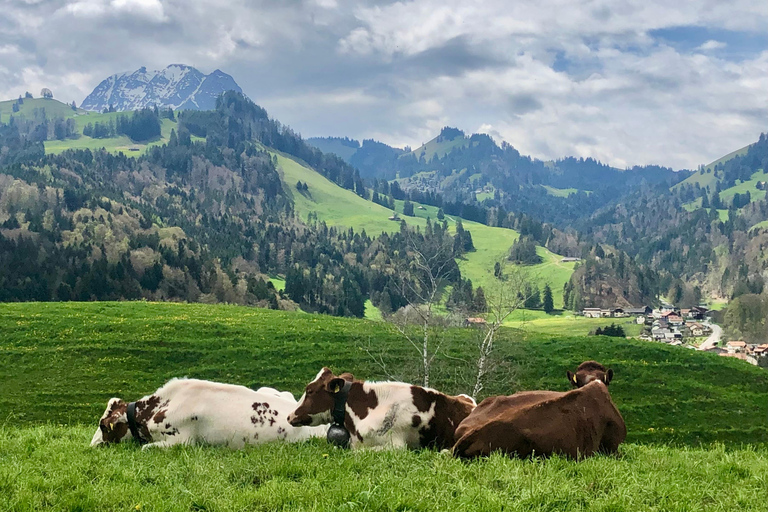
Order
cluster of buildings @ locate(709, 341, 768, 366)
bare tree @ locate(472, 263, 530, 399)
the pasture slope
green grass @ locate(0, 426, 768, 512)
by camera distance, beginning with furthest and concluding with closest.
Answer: cluster of buildings @ locate(709, 341, 768, 366), bare tree @ locate(472, 263, 530, 399), the pasture slope, green grass @ locate(0, 426, 768, 512)

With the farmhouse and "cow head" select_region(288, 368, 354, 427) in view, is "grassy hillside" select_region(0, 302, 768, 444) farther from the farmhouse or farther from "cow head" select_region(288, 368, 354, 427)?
the farmhouse

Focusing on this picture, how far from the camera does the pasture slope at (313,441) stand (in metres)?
7.33

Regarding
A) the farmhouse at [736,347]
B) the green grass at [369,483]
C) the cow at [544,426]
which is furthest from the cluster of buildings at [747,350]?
the green grass at [369,483]

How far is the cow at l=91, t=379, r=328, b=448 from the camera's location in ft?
41.4

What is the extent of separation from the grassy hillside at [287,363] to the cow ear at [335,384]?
2384cm

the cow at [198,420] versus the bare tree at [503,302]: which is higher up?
the bare tree at [503,302]

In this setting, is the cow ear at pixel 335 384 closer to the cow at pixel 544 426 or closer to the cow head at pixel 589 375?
the cow at pixel 544 426

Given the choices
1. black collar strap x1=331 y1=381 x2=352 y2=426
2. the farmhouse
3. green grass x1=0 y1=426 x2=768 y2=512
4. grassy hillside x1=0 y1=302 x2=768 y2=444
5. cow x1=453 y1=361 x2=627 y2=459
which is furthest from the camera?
the farmhouse

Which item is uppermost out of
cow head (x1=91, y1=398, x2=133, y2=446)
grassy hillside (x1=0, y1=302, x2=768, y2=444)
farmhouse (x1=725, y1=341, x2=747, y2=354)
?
cow head (x1=91, y1=398, x2=133, y2=446)

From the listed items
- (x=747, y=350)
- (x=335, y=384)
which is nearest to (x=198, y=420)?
(x=335, y=384)

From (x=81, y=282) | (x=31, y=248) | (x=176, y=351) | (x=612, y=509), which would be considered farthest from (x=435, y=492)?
(x=31, y=248)

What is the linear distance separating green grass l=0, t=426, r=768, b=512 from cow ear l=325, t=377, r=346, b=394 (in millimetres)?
2070

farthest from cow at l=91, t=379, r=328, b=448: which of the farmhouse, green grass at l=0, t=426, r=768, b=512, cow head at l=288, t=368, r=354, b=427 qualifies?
the farmhouse

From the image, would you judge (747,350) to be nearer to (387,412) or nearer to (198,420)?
(387,412)
